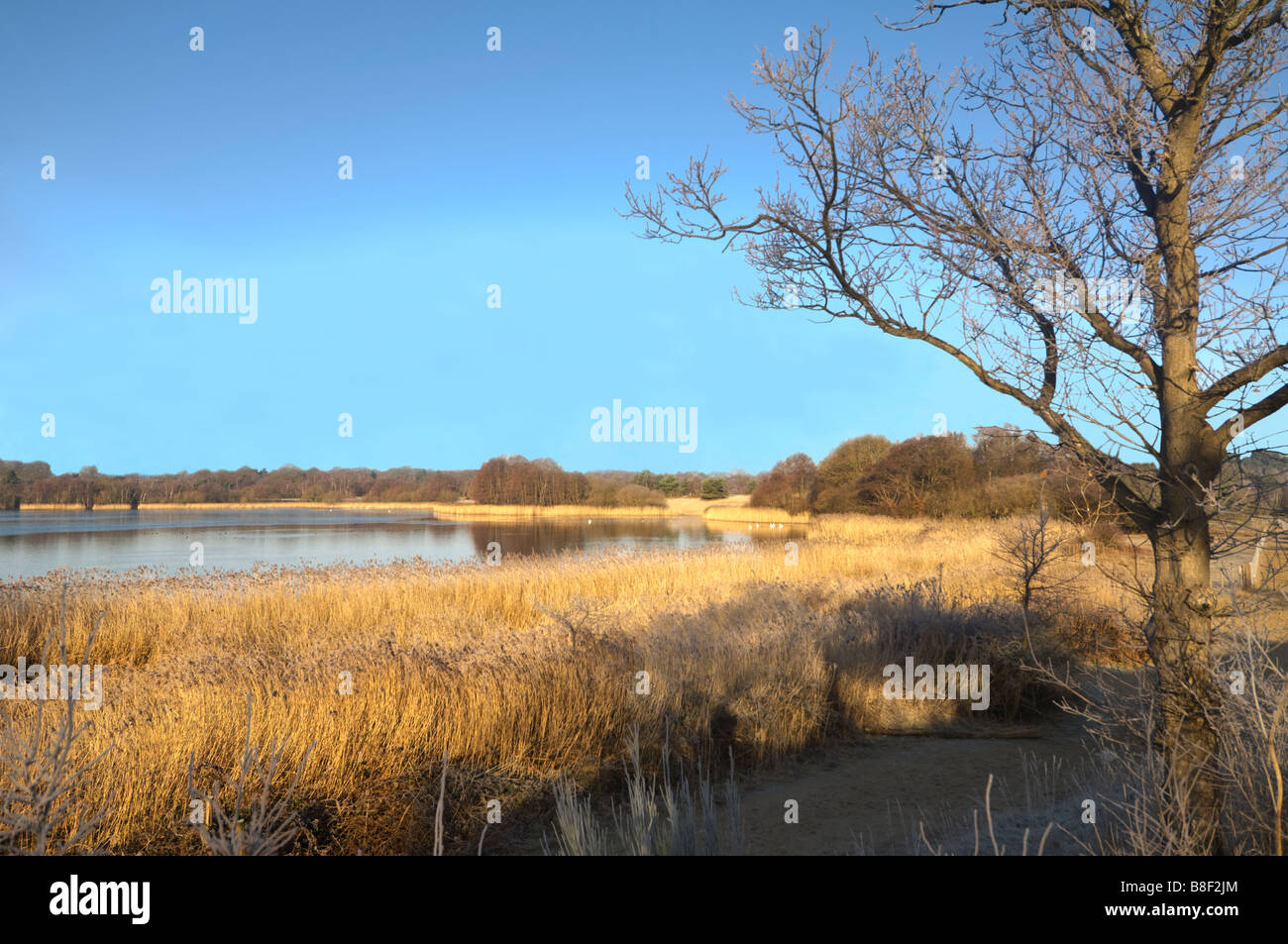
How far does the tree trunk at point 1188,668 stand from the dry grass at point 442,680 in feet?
10.4

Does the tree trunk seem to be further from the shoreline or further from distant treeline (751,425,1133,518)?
the shoreline

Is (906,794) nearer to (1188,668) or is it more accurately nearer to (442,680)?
(1188,668)

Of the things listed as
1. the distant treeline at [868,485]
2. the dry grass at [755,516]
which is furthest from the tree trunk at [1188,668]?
the dry grass at [755,516]

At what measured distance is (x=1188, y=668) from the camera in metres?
3.52

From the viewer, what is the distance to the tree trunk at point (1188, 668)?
3.40m

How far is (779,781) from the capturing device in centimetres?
573

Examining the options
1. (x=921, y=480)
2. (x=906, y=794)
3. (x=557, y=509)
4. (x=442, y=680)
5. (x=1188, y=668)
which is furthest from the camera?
(x=557, y=509)

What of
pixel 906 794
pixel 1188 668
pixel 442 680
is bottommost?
pixel 906 794

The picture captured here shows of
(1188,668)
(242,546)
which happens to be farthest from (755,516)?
(1188,668)

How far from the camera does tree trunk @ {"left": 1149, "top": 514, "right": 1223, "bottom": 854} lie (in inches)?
134

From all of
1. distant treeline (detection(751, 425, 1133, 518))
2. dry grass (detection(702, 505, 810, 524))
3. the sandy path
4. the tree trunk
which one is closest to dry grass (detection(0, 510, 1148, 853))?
the sandy path

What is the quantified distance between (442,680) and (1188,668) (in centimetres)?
510
